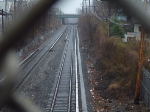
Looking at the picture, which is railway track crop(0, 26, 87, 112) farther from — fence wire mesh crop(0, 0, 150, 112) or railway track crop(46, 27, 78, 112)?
fence wire mesh crop(0, 0, 150, 112)

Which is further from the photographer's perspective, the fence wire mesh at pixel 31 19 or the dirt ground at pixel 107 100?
the dirt ground at pixel 107 100

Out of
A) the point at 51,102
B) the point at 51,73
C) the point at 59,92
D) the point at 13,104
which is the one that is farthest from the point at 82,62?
the point at 13,104

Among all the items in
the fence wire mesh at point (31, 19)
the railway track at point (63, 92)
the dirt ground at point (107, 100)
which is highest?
the fence wire mesh at point (31, 19)

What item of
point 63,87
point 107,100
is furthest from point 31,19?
point 63,87

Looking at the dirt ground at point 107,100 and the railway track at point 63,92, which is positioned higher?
the railway track at point 63,92

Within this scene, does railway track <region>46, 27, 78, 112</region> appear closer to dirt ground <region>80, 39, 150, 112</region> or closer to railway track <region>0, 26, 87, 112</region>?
railway track <region>0, 26, 87, 112</region>

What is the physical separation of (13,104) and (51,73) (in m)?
11.4

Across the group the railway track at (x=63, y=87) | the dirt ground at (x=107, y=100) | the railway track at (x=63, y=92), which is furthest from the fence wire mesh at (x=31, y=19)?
the dirt ground at (x=107, y=100)

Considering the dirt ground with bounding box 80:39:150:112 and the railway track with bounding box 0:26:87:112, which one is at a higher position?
the railway track with bounding box 0:26:87:112

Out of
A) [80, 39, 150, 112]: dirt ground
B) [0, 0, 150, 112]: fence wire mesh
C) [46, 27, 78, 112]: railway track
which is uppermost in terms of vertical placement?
[0, 0, 150, 112]: fence wire mesh

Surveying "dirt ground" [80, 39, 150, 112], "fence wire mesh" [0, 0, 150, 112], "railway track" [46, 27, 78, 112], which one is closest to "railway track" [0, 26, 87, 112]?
"railway track" [46, 27, 78, 112]

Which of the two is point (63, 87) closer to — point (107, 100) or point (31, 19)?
point (107, 100)

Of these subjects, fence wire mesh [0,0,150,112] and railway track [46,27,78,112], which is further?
railway track [46,27,78,112]

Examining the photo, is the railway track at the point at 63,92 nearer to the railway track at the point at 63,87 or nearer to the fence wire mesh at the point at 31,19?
the railway track at the point at 63,87
